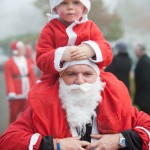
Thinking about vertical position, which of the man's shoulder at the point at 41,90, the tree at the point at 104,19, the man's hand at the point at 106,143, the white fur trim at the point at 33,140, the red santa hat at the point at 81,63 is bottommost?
the man's hand at the point at 106,143

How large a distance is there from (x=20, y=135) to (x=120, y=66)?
479cm

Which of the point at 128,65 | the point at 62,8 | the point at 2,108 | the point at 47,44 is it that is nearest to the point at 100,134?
the point at 47,44

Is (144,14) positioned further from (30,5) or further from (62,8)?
(62,8)

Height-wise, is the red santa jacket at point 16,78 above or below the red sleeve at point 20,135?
above

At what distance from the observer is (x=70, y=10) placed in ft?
→ 7.82

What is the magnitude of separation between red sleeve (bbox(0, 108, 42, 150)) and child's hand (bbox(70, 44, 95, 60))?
426mm

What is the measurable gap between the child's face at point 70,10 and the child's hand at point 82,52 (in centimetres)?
18

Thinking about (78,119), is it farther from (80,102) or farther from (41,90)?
(41,90)

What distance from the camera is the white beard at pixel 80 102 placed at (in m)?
2.36

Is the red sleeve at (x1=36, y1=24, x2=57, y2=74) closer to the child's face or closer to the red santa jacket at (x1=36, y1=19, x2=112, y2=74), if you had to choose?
the red santa jacket at (x1=36, y1=19, x2=112, y2=74)

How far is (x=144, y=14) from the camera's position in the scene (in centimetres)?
A: 890

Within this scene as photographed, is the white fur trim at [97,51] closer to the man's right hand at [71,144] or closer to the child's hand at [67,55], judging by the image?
the child's hand at [67,55]

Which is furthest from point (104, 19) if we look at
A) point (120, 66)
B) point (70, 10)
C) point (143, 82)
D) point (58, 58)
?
point (58, 58)

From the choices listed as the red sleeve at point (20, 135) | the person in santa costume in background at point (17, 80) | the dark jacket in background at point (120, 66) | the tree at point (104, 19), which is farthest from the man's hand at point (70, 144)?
the tree at point (104, 19)
